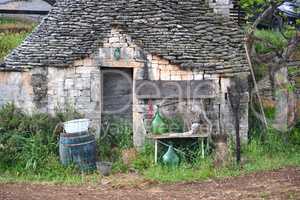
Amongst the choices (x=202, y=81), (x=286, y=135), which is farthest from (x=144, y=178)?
(x=286, y=135)

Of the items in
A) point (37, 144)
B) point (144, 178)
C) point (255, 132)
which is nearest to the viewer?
point (144, 178)

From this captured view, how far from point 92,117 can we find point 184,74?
7.82ft

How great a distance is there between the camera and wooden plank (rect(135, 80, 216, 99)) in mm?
12359

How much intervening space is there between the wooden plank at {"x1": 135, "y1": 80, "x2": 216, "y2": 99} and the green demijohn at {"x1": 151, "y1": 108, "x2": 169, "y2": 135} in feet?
1.96

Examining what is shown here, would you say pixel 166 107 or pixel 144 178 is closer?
pixel 144 178

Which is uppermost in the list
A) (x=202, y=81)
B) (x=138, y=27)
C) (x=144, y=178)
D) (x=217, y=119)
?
(x=138, y=27)

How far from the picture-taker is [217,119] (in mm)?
12414

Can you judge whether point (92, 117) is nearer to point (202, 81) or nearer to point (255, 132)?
point (202, 81)

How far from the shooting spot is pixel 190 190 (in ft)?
33.0

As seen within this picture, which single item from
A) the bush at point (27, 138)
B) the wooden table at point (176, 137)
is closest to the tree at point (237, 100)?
the wooden table at point (176, 137)

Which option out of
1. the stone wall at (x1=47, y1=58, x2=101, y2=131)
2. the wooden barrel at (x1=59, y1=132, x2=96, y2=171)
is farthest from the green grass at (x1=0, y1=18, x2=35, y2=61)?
→ the wooden barrel at (x1=59, y1=132, x2=96, y2=171)

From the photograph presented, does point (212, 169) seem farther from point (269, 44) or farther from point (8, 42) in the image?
point (8, 42)

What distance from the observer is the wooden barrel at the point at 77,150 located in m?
11.7

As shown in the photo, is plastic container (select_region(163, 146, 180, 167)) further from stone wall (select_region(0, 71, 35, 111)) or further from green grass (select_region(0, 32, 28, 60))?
green grass (select_region(0, 32, 28, 60))
